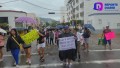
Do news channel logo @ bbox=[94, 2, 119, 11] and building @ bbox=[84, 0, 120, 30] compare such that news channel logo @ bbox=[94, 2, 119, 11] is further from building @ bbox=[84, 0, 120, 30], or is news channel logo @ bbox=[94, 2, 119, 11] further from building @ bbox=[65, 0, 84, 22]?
building @ bbox=[65, 0, 84, 22]

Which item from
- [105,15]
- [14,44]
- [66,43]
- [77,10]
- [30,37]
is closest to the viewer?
[66,43]

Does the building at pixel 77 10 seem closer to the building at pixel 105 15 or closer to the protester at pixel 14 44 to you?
the building at pixel 105 15

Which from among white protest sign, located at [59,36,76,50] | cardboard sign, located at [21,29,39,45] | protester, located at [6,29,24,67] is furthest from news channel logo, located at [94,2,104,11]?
white protest sign, located at [59,36,76,50]

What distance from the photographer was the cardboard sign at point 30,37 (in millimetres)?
12519

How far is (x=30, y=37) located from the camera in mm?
12656

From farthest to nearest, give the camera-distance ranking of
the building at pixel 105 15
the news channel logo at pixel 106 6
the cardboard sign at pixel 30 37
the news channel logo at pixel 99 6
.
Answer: the news channel logo at pixel 106 6, the news channel logo at pixel 99 6, the building at pixel 105 15, the cardboard sign at pixel 30 37

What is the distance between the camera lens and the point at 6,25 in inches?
2168

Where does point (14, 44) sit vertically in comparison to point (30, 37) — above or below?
below

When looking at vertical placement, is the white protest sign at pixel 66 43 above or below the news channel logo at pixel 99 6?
below

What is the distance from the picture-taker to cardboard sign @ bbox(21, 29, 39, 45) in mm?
12519

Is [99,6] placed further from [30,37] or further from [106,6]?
[30,37]

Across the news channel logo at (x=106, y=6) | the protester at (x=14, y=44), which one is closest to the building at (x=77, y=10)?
the news channel logo at (x=106, y=6)

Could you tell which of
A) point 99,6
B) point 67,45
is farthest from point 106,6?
point 67,45

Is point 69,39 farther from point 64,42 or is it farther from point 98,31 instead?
point 98,31
